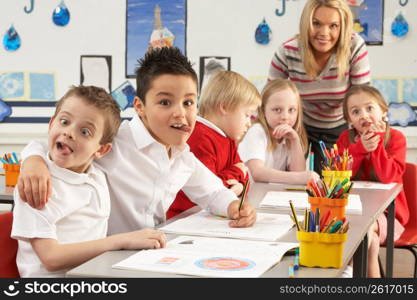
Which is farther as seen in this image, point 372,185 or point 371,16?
point 371,16

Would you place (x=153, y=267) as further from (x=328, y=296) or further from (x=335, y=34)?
(x=335, y=34)

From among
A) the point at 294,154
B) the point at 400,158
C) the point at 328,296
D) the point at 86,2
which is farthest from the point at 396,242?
the point at 86,2

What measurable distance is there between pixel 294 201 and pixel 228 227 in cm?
58

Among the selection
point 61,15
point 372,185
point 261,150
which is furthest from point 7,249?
point 61,15

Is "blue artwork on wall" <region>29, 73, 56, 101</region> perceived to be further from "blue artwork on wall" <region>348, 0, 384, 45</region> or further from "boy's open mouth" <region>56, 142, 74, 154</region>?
"boy's open mouth" <region>56, 142, 74, 154</region>

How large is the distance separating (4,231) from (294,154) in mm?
1811

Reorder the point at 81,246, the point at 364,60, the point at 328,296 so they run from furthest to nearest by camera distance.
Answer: the point at 364,60 < the point at 81,246 < the point at 328,296

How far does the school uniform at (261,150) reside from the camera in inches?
116

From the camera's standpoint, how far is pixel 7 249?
1503mm

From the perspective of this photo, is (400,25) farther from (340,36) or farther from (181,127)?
(181,127)

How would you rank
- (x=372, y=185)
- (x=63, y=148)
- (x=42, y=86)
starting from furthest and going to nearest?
(x=42, y=86), (x=372, y=185), (x=63, y=148)

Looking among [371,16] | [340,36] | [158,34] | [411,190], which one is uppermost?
[371,16]

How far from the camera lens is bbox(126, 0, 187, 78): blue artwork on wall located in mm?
4594

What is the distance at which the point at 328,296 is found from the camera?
118 centimetres
